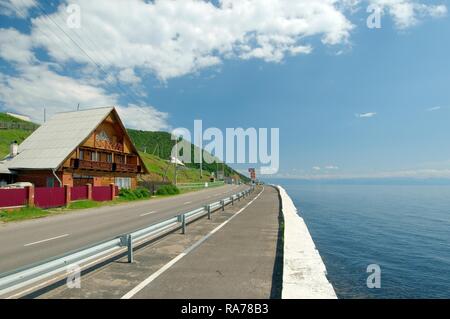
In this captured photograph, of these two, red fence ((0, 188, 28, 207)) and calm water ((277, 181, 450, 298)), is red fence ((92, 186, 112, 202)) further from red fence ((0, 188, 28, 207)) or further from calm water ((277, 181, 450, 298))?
calm water ((277, 181, 450, 298))

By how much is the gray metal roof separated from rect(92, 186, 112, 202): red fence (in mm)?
4129

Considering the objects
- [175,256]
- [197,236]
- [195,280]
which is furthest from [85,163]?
[195,280]

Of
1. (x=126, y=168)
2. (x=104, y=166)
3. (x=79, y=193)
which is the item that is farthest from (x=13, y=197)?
(x=126, y=168)

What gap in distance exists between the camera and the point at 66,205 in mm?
24609

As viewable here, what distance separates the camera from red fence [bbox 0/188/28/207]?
796 inches

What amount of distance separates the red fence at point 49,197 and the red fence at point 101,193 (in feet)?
14.2

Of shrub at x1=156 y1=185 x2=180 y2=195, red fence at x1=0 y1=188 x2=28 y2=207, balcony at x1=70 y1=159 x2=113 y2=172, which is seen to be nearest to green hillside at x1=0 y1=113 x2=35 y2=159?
balcony at x1=70 y1=159 x2=113 y2=172

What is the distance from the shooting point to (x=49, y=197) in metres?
23.5

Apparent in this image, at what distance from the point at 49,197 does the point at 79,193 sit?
3587 mm

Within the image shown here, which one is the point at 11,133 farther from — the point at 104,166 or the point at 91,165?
the point at 91,165

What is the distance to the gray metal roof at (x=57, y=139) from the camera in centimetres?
3019

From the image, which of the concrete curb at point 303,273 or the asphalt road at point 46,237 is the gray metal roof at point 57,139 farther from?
the concrete curb at point 303,273
